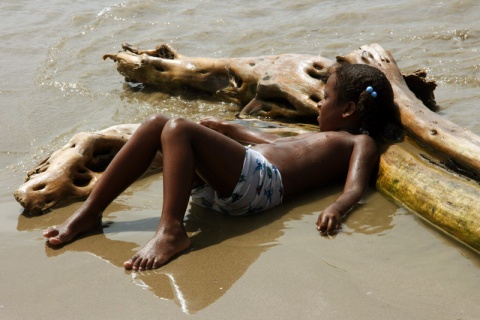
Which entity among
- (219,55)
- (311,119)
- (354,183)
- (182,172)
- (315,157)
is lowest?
(219,55)

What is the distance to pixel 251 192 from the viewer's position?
3.51m

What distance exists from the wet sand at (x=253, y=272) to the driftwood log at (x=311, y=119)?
153 millimetres

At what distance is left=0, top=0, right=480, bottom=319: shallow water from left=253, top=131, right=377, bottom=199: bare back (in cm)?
16

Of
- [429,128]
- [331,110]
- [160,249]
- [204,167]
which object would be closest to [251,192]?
[204,167]

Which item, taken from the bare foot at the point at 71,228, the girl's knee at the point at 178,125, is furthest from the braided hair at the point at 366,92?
the bare foot at the point at 71,228

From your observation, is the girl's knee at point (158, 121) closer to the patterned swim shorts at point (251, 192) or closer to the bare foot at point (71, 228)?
the patterned swim shorts at point (251, 192)

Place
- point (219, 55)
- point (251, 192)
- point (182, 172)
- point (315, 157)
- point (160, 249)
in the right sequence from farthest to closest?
1. point (219, 55)
2. point (315, 157)
3. point (251, 192)
4. point (182, 172)
5. point (160, 249)

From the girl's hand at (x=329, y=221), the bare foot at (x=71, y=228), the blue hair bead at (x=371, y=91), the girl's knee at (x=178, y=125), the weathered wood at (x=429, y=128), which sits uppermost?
the girl's knee at (x=178, y=125)

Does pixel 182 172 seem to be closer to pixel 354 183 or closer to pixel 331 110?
pixel 354 183

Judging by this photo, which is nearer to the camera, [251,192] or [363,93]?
[251,192]

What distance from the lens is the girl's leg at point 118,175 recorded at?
11.0ft

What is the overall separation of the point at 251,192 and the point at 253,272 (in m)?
0.69

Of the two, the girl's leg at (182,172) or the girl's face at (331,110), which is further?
the girl's face at (331,110)

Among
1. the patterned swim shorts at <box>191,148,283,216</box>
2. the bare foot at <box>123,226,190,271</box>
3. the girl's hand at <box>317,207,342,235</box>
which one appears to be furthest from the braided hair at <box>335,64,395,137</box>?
the bare foot at <box>123,226,190,271</box>
